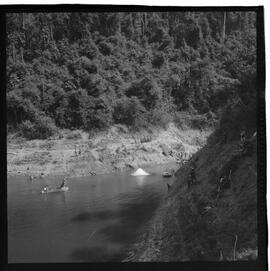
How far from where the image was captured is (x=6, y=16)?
14.3 feet

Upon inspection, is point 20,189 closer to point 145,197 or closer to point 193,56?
point 145,197

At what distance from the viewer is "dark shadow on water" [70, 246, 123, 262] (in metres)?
4.35

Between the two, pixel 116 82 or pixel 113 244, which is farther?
pixel 116 82

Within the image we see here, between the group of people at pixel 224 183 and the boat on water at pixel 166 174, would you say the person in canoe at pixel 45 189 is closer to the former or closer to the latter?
the boat on water at pixel 166 174

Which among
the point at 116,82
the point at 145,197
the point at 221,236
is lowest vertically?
the point at 221,236

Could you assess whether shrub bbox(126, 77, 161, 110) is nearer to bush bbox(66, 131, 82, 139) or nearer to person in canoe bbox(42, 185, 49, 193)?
bush bbox(66, 131, 82, 139)

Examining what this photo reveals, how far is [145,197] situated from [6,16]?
2.42 meters

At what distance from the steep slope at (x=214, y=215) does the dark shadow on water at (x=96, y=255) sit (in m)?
0.15

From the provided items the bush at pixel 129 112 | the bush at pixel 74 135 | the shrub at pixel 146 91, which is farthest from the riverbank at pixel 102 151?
the shrub at pixel 146 91

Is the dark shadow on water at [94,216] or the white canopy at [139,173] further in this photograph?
the white canopy at [139,173]

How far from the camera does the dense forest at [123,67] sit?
4445 mm

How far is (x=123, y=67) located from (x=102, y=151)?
3.16 ft

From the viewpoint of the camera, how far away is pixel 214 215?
4.36m
